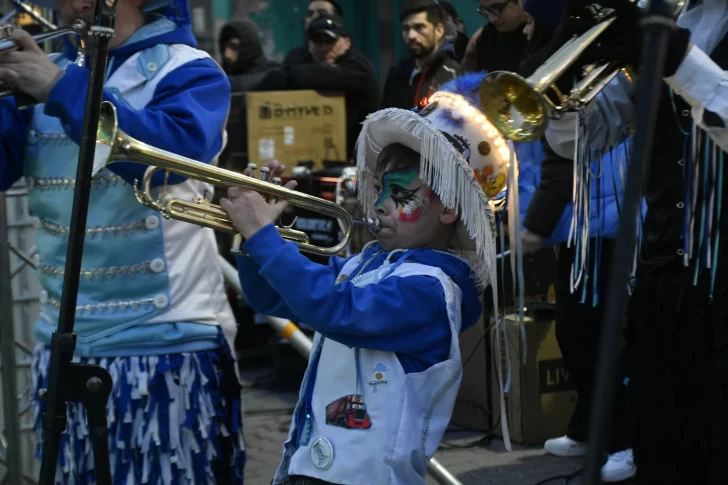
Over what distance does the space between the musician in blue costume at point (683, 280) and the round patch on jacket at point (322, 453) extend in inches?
28.3

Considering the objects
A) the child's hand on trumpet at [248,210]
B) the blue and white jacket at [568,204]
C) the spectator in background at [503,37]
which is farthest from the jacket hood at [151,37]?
the spectator in background at [503,37]

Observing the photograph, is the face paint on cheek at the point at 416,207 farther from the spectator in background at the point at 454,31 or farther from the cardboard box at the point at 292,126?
the cardboard box at the point at 292,126

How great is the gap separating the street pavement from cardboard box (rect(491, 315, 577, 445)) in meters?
0.10

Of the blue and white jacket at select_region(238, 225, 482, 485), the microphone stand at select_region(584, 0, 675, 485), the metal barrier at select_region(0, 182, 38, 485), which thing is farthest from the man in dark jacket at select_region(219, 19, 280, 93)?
the microphone stand at select_region(584, 0, 675, 485)

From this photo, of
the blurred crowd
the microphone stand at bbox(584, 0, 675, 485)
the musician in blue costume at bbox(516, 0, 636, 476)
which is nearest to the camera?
the microphone stand at bbox(584, 0, 675, 485)

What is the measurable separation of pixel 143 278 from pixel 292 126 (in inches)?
139

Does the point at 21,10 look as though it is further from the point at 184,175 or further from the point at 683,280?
Result: the point at 683,280

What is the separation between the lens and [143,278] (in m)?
2.81

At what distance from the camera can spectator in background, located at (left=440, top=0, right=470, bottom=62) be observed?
229 inches

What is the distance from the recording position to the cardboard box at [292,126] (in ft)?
20.5

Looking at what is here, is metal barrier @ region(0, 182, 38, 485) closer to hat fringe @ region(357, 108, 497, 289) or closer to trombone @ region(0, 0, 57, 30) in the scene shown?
trombone @ region(0, 0, 57, 30)

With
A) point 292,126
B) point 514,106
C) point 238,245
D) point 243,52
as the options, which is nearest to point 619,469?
point 238,245

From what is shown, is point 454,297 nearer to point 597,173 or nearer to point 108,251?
point 597,173

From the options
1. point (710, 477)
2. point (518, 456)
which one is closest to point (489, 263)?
point (710, 477)
